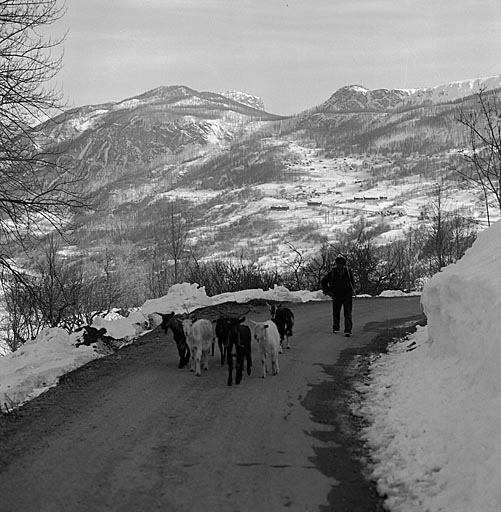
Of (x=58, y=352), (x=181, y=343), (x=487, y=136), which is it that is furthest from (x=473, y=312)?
(x=487, y=136)

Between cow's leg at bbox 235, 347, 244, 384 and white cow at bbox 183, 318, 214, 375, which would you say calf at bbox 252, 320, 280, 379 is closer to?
cow's leg at bbox 235, 347, 244, 384

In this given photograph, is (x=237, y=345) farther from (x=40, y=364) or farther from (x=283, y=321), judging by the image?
(x=40, y=364)

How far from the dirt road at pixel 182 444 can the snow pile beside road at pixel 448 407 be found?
1.53ft

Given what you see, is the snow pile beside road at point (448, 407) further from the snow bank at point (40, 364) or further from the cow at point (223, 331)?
the snow bank at point (40, 364)

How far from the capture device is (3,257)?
14.1 m

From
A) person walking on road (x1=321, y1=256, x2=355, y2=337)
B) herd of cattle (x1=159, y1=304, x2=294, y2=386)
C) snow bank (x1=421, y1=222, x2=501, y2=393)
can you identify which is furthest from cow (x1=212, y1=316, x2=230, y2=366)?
person walking on road (x1=321, y1=256, x2=355, y2=337)

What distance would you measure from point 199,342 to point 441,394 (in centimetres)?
473

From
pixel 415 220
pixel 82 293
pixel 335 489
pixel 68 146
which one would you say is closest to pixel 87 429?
pixel 335 489

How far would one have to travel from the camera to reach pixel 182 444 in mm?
7621

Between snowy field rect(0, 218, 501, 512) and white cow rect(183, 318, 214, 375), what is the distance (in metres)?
2.46

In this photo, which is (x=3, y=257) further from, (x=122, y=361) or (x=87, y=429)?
(x=87, y=429)

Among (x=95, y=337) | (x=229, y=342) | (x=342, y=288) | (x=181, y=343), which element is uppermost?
(x=342, y=288)

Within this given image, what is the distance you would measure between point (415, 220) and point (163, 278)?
10539cm

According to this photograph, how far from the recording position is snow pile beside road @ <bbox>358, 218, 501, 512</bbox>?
594 cm
